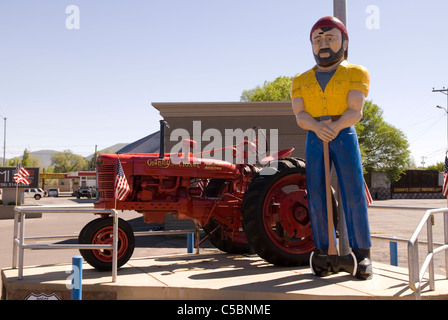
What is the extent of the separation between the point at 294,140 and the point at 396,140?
35.1m

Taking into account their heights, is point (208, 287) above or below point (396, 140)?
below

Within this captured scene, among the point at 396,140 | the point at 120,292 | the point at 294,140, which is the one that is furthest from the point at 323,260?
the point at 396,140

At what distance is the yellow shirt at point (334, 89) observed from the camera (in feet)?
15.7

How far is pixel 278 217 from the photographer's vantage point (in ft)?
18.9

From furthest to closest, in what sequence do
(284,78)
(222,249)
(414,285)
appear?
(284,78), (222,249), (414,285)

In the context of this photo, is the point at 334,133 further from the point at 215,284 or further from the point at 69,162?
the point at 69,162

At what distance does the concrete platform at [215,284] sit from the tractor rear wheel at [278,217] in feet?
0.77

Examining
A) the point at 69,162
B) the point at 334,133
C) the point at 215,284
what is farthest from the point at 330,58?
the point at 69,162

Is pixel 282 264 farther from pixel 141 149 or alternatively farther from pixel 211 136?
pixel 141 149

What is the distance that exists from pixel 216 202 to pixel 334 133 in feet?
7.23

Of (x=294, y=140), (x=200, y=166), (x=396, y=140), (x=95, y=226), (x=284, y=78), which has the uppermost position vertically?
(x=284, y=78)

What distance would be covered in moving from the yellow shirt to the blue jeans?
0.29 meters

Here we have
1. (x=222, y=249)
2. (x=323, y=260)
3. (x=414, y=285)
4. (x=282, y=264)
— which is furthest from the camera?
(x=222, y=249)
